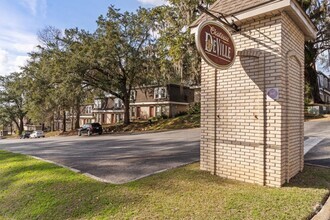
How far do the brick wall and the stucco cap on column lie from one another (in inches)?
6.0

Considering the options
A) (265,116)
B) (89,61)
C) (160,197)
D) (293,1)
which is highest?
(89,61)

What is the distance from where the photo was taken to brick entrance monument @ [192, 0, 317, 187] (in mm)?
4817

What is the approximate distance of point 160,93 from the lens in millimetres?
34344

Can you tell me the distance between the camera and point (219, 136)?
5660 mm

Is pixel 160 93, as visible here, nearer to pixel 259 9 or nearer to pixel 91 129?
pixel 91 129

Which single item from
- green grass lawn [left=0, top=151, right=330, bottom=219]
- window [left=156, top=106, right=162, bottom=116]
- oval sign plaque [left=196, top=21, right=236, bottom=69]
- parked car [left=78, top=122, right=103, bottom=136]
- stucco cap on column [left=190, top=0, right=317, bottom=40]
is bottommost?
parked car [left=78, top=122, right=103, bottom=136]

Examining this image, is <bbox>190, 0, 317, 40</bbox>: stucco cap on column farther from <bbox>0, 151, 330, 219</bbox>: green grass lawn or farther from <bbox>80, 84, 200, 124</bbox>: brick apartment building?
<bbox>80, 84, 200, 124</bbox>: brick apartment building

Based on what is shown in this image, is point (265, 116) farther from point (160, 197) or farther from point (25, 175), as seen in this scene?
point (25, 175)

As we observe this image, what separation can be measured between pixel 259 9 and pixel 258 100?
6.11 feet

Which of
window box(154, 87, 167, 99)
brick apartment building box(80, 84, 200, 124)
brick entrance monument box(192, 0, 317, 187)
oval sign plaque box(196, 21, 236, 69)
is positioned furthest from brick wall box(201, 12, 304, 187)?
window box(154, 87, 167, 99)

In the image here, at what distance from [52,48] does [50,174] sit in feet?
83.1

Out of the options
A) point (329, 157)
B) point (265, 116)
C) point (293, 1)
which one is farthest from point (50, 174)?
point (329, 157)

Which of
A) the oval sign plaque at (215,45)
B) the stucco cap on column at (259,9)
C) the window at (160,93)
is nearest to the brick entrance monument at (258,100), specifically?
the stucco cap on column at (259,9)

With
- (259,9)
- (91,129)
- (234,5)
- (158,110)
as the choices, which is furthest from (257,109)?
(158,110)
